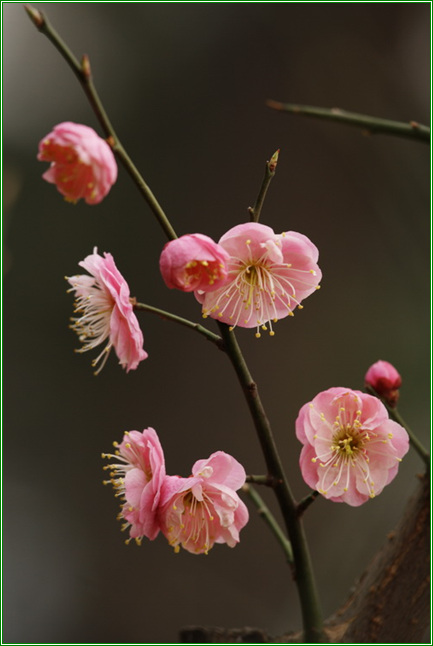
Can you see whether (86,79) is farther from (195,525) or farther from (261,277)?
(195,525)

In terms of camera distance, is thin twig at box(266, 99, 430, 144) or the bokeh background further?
the bokeh background

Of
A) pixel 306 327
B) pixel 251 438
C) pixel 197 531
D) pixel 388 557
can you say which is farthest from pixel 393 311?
pixel 197 531

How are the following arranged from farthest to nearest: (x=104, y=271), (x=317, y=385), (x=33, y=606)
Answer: (x=33, y=606), (x=317, y=385), (x=104, y=271)

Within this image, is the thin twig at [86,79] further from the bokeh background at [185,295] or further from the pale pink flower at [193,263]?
the bokeh background at [185,295]

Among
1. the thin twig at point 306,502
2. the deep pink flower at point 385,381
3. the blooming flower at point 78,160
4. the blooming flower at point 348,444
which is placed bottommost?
the thin twig at point 306,502

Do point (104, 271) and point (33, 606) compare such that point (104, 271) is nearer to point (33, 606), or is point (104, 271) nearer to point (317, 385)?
point (317, 385)

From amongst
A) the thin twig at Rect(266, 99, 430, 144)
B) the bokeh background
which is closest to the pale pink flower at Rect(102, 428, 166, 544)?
the thin twig at Rect(266, 99, 430, 144)

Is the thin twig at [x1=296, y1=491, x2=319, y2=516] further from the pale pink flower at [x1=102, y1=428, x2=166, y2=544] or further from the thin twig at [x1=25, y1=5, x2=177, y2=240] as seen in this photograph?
the thin twig at [x1=25, y1=5, x2=177, y2=240]

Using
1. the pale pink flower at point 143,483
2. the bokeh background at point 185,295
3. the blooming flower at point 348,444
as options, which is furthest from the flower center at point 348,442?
the bokeh background at point 185,295
